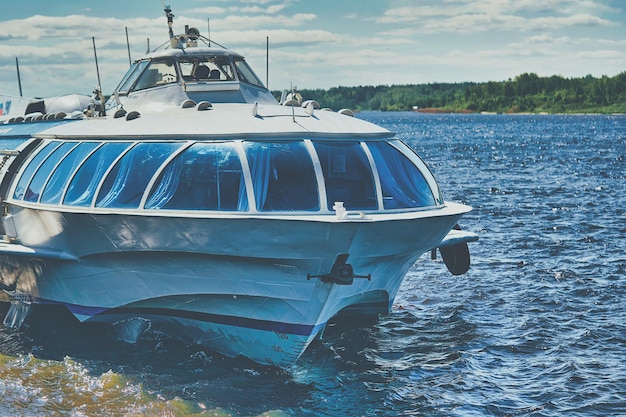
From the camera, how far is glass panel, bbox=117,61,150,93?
1894 centimetres

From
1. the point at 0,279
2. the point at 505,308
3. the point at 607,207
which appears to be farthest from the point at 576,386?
the point at 607,207

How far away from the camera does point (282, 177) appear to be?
13.6 m

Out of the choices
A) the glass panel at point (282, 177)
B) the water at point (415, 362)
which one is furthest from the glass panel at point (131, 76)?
the glass panel at point (282, 177)

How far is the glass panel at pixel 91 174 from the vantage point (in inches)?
579

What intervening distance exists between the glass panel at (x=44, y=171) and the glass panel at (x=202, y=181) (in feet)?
9.90

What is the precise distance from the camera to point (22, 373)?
14.7 metres

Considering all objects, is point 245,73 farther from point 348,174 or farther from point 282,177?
point 282,177

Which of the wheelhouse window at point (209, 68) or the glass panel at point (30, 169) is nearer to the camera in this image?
the glass panel at point (30, 169)

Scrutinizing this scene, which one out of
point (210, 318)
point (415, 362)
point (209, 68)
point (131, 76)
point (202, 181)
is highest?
point (209, 68)

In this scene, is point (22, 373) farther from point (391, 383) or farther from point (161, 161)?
point (391, 383)

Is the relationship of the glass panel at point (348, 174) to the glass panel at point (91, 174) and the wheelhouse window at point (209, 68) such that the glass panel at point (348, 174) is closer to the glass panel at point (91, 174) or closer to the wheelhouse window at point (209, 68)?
the glass panel at point (91, 174)

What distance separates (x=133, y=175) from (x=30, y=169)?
142 inches

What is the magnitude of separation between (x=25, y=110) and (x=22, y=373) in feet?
34.8

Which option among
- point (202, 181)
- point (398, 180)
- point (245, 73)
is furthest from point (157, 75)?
point (398, 180)
